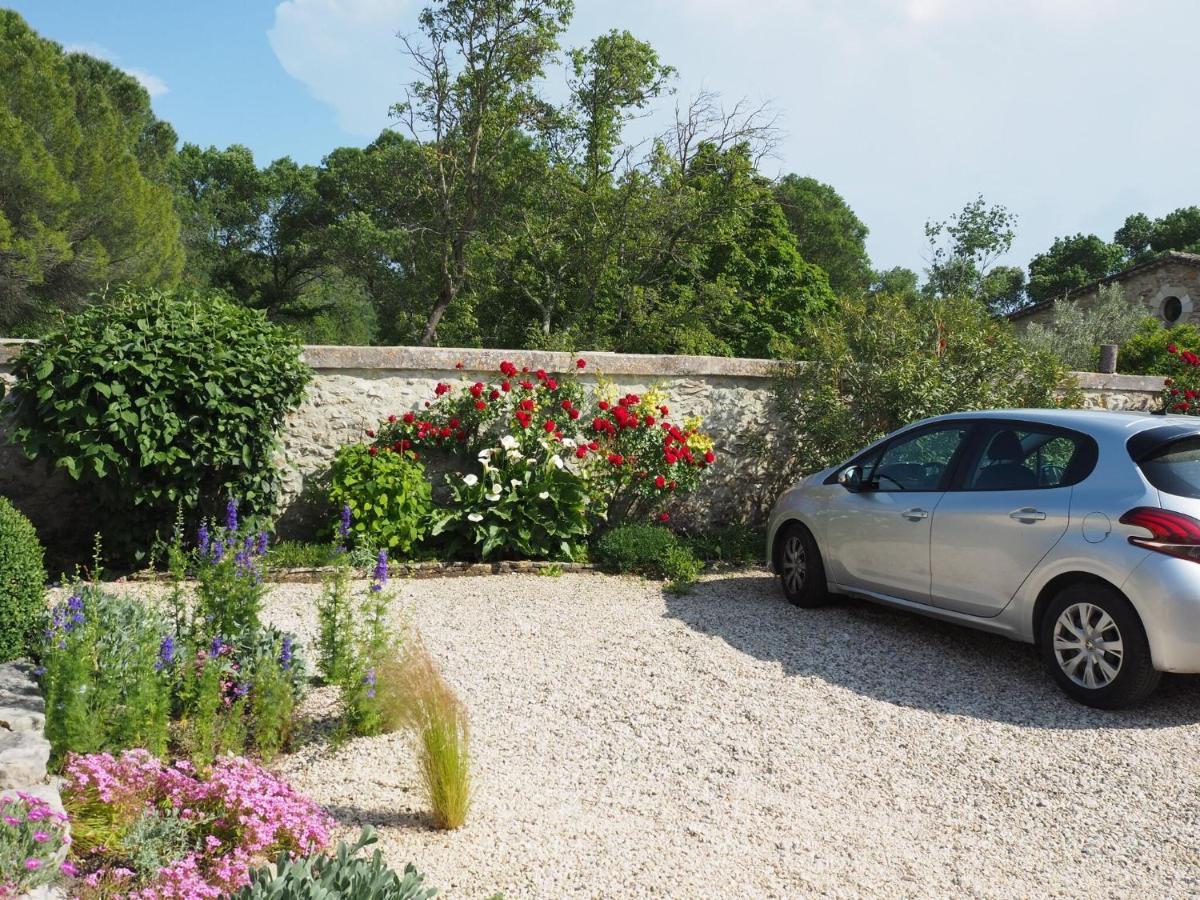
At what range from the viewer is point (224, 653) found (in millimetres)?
4285

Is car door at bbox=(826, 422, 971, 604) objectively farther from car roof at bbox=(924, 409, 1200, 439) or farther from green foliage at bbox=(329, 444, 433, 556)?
green foliage at bbox=(329, 444, 433, 556)

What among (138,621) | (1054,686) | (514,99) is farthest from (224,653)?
(514,99)

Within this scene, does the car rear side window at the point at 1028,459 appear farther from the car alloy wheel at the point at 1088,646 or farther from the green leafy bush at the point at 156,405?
the green leafy bush at the point at 156,405

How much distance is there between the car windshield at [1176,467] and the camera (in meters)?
4.76

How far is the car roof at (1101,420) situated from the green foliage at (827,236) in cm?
3089

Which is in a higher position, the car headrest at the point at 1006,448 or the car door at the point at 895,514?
the car headrest at the point at 1006,448

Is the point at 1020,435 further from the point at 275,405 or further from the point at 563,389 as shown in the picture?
the point at 275,405

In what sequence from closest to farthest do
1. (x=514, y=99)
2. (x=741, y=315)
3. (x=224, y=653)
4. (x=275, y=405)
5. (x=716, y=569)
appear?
(x=224, y=653)
(x=275, y=405)
(x=716, y=569)
(x=514, y=99)
(x=741, y=315)

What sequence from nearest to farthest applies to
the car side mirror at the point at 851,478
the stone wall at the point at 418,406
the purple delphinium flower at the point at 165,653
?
1. the purple delphinium flower at the point at 165,653
2. the car side mirror at the point at 851,478
3. the stone wall at the point at 418,406

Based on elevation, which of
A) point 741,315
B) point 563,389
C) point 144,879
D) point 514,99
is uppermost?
point 514,99

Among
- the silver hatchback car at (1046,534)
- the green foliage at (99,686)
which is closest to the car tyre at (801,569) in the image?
the silver hatchback car at (1046,534)

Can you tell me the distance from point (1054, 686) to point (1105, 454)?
128 cm

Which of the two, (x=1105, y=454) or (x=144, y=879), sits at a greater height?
(x=1105, y=454)

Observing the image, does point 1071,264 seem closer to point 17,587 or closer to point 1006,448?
point 1006,448
